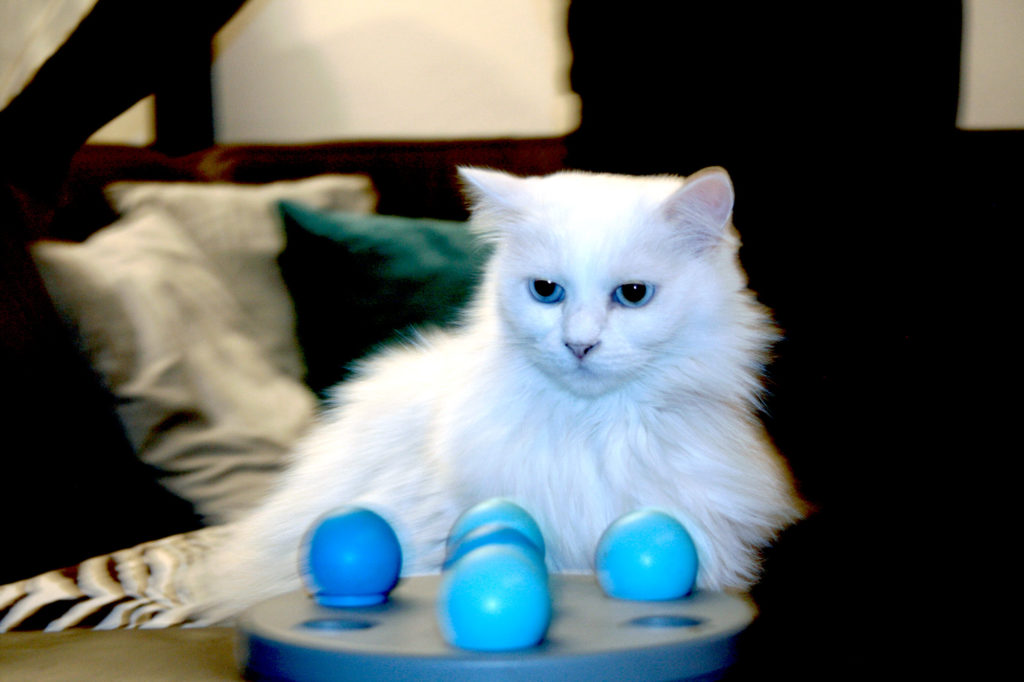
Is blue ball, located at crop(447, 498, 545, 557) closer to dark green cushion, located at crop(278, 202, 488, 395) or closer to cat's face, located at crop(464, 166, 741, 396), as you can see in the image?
cat's face, located at crop(464, 166, 741, 396)

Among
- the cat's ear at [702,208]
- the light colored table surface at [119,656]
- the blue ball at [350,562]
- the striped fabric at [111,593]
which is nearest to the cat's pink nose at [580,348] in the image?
the cat's ear at [702,208]

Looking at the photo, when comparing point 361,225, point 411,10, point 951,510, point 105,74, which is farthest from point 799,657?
point 411,10

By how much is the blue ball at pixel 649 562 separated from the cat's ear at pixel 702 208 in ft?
1.16

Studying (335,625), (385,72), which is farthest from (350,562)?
(385,72)

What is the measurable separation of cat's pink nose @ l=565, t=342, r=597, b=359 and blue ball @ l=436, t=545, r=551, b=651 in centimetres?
32

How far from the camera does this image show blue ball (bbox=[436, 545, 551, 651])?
2.05 ft

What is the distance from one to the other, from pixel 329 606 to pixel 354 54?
2247 millimetres

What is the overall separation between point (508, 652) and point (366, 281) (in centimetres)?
116

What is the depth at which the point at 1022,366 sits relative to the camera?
2.85 ft

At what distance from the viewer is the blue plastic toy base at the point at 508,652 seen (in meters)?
0.60

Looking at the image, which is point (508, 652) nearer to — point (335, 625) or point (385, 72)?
point (335, 625)

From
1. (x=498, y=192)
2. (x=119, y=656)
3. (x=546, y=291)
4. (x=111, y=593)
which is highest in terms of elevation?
(x=498, y=192)

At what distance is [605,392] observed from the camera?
3.23 ft

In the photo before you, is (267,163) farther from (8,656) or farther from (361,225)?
(8,656)
